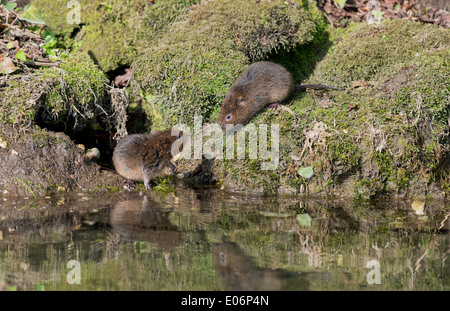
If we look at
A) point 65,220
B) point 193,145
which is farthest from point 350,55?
point 65,220

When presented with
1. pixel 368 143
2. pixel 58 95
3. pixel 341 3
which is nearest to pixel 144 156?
pixel 58 95

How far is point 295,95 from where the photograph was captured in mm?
7293

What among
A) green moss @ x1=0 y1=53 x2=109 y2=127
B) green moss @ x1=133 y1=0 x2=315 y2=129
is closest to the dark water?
green moss @ x1=0 y1=53 x2=109 y2=127

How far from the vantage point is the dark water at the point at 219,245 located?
3598 millimetres

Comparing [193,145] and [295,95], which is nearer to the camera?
[193,145]

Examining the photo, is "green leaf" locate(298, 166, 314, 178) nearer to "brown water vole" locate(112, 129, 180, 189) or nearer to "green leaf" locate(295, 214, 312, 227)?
"green leaf" locate(295, 214, 312, 227)

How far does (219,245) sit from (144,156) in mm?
2283

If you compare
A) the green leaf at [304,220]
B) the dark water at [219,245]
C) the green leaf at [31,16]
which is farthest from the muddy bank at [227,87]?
the green leaf at [304,220]

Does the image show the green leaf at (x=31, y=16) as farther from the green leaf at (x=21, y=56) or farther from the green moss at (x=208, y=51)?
the green moss at (x=208, y=51)

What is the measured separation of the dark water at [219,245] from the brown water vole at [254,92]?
4.28 feet
